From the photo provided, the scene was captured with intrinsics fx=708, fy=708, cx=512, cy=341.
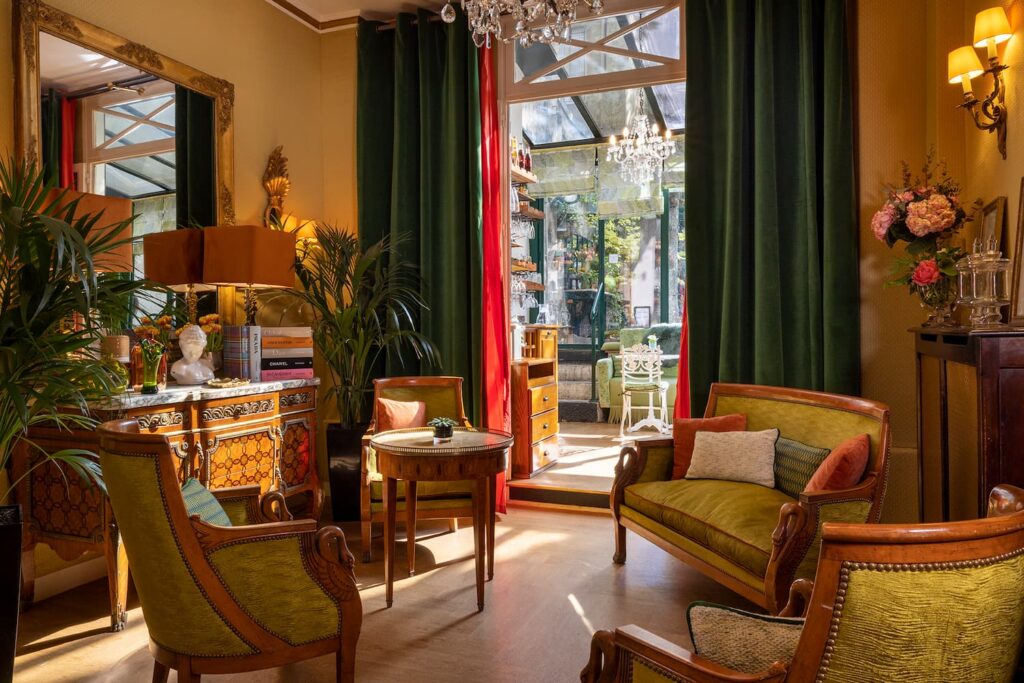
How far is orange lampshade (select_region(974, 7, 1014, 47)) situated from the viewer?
8.72ft

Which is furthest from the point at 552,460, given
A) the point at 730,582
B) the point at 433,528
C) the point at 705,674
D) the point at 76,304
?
the point at 705,674

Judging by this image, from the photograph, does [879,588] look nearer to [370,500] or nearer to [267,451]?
[370,500]

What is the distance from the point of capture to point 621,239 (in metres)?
9.38

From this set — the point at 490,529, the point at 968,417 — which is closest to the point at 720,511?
the point at 968,417

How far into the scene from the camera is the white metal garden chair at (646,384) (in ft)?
24.4

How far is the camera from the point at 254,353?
13.4ft

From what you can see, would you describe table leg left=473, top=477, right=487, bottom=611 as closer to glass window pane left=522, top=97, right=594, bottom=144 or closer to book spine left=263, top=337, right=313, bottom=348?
book spine left=263, top=337, right=313, bottom=348

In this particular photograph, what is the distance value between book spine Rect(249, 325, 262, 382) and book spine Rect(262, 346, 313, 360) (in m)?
0.08

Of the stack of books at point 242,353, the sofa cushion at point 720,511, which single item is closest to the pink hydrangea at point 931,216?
the sofa cushion at point 720,511

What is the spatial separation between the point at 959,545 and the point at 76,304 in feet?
8.16

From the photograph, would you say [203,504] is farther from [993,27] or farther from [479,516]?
[993,27]

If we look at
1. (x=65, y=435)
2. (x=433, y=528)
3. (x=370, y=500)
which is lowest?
(x=433, y=528)

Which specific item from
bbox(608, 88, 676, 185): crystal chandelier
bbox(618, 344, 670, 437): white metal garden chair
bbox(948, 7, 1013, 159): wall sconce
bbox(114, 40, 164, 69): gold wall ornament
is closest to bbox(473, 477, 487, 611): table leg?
bbox(948, 7, 1013, 159): wall sconce

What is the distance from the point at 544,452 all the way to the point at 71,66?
408 centimetres
